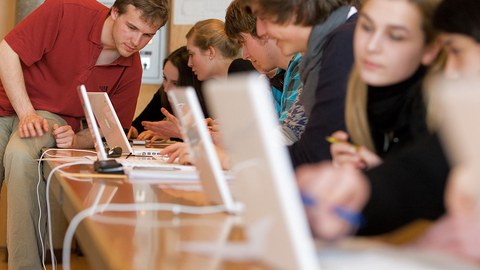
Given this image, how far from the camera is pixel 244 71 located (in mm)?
3646

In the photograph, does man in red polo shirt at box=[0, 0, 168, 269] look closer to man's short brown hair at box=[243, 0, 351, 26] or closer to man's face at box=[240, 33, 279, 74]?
man's face at box=[240, 33, 279, 74]

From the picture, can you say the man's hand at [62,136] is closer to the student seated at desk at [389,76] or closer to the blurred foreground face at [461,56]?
the student seated at desk at [389,76]

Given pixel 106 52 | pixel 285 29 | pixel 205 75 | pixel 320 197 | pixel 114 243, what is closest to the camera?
pixel 320 197

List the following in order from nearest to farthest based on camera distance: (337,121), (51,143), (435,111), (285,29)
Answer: (435,111) < (337,121) < (285,29) < (51,143)

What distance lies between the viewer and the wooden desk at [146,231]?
3.26 feet

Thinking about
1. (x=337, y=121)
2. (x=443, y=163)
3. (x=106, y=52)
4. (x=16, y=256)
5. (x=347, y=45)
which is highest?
(x=443, y=163)

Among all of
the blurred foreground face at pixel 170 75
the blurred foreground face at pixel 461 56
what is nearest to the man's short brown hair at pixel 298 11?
the blurred foreground face at pixel 461 56

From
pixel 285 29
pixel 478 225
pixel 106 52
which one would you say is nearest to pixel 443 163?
pixel 478 225

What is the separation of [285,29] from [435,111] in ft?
2.41

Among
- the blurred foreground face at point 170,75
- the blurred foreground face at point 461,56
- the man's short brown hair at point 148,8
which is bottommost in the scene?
the blurred foreground face at point 170,75

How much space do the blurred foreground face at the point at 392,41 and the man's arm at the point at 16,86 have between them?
1.85 metres

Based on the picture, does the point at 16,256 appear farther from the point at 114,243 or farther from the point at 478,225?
the point at 478,225

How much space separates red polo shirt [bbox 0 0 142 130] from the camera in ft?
10.9

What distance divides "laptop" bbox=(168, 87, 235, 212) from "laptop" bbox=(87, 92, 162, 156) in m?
1.20
